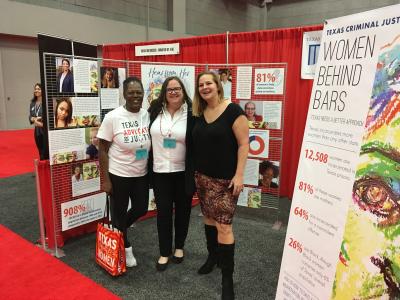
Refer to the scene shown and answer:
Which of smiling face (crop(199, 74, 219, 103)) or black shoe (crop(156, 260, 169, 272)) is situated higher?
smiling face (crop(199, 74, 219, 103))

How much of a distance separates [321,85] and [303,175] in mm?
417

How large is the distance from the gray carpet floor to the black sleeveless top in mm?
805

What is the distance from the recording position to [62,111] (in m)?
2.56

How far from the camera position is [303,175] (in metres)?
1.57

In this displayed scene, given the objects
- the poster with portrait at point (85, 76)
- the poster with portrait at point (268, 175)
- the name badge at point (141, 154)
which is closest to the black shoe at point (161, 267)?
the name badge at point (141, 154)

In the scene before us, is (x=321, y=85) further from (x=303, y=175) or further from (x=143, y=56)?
(x=143, y=56)

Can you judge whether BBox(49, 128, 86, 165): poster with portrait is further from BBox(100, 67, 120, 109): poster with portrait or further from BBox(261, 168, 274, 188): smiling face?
BBox(261, 168, 274, 188): smiling face

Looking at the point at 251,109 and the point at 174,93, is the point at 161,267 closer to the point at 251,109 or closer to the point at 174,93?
the point at 174,93

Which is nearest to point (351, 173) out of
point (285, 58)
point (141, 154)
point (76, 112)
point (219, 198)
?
point (219, 198)

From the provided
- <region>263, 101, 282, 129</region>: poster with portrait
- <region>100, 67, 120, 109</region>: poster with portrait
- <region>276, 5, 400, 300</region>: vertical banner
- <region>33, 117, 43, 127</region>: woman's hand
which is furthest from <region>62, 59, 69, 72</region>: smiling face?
<region>33, 117, 43, 127</region>: woman's hand

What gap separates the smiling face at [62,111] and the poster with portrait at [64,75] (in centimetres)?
10

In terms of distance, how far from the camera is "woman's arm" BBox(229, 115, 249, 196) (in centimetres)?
188

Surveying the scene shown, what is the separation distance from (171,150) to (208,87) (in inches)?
20.4

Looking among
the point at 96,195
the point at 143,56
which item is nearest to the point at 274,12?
the point at 143,56
